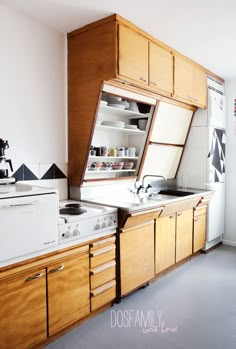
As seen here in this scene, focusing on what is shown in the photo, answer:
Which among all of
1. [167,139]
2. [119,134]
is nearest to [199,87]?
[167,139]

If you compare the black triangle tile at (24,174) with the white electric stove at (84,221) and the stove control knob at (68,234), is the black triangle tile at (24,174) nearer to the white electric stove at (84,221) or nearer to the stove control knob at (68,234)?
the white electric stove at (84,221)

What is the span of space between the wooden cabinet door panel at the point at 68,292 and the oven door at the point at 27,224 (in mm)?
249

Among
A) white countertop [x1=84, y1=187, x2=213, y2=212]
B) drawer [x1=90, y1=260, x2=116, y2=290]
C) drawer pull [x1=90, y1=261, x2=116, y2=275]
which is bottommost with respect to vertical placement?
drawer [x1=90, y1=260, x2=116, y2=290]

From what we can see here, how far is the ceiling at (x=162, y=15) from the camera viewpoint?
205 cm

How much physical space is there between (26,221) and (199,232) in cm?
250

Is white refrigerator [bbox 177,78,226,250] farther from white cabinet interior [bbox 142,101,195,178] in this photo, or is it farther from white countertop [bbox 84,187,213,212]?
white countertop [bbox 84,187,213,212]

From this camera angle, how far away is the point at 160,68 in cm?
272

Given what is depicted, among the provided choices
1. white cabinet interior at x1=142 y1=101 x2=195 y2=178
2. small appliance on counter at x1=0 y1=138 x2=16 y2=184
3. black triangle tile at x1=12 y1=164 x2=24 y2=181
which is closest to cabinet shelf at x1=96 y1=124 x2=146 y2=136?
white cabinet interior at x1=142 y1=101 x2=195 y2=178

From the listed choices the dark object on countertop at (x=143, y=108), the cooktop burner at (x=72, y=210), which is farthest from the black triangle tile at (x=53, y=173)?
the dark object on countertop at (x=143, y=108)

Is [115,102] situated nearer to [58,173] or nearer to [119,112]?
[119,112]

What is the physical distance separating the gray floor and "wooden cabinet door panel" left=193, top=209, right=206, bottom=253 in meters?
0.51

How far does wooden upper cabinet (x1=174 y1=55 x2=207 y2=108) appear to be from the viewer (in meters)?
3.00

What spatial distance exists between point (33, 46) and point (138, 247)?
196cm

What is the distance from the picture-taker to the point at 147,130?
307 centimetres
